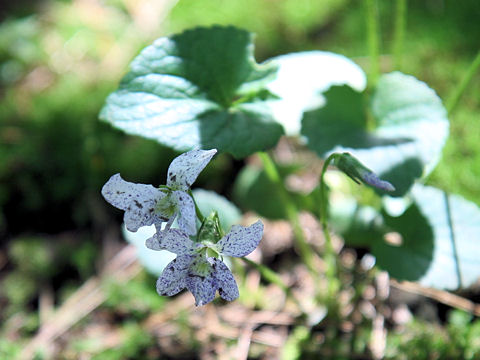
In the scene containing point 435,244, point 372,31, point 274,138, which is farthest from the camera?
point 372,31

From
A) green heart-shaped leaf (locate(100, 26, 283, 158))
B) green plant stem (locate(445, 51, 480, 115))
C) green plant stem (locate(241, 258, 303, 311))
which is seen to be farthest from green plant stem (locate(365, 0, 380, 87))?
green plant stem (locate(241, 258, 303, 311))

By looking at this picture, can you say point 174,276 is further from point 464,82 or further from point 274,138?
point 464,82

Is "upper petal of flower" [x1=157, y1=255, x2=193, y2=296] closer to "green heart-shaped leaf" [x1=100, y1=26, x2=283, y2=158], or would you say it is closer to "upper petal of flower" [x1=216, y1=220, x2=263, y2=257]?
"upper petal of flower" [x1=216, y1=220, x2=263, y2=257]

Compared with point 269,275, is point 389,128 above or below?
above

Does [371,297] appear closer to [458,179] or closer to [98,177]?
[458,179]

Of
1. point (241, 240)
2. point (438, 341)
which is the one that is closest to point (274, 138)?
point (241, 240)

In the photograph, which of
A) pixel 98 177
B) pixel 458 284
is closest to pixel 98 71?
pixel 98 177
